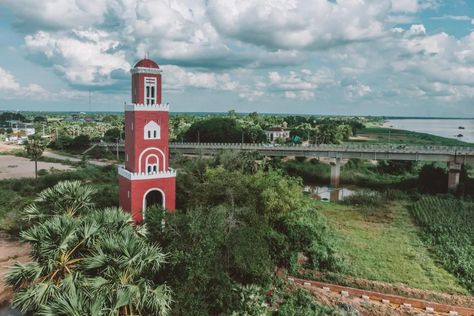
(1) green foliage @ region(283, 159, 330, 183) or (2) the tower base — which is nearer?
(2) the tower base

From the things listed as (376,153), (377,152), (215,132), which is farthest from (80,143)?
(377,152)

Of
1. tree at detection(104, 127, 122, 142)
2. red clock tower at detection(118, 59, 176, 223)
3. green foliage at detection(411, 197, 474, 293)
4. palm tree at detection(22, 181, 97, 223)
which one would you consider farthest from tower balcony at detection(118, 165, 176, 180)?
tree at detection(104, 127, 122, 142)

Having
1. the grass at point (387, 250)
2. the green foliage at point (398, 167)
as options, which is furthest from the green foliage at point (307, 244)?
the green foliage at point (398, 167)

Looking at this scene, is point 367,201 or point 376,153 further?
point 376,153

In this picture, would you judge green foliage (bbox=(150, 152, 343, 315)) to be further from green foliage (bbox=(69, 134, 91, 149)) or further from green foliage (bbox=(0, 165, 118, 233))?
green foliage (bbox=(69, 134, 91, 149))

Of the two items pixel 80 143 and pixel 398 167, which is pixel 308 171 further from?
pixel 80 143

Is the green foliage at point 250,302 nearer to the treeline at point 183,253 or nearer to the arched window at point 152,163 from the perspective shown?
the treeline at point 183,253
